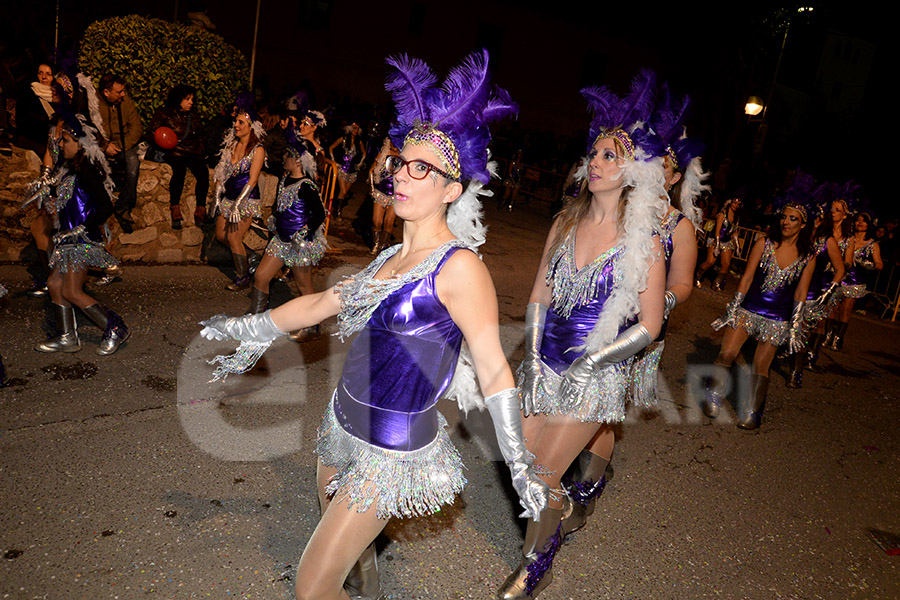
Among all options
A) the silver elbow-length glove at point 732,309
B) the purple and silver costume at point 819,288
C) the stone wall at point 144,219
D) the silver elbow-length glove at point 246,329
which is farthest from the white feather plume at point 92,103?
the purple and silver costume at point 819,288

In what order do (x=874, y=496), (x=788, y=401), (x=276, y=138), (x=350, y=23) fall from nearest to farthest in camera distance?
1. (x=874, y=496)
2. (x=788, y=401)
3. (x=276, y=138)
4. (x=350, y=23)

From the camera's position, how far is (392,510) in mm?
2270

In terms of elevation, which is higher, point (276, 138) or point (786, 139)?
point (786, 139)

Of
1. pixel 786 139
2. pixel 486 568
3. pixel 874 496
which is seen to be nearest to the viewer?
pixel 486 568

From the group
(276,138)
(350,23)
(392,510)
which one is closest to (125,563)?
(392,510)

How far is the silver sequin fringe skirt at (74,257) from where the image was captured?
4.94m

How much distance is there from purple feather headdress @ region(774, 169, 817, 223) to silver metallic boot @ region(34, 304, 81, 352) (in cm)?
618

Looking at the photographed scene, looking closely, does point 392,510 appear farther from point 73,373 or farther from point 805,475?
point 805,475

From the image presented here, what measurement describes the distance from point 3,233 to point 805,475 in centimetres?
829

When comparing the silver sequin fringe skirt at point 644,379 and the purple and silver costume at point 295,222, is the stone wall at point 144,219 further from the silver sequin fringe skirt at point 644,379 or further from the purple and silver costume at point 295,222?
the silver sequin fringe skirt at point 644,379

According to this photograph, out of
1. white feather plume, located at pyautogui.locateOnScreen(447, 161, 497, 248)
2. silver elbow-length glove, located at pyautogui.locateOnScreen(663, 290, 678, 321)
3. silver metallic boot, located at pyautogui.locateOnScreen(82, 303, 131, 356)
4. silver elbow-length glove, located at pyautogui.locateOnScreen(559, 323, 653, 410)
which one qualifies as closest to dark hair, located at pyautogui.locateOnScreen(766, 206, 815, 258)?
silver elbow-length glove, located at pyautogui.locateOnScreen(663, 290, 678, 321)

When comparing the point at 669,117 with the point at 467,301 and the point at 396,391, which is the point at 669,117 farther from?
the point at 396,391

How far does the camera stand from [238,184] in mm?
7004

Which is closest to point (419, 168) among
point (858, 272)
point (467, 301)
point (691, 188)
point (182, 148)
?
point (467, 301)
